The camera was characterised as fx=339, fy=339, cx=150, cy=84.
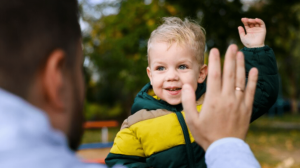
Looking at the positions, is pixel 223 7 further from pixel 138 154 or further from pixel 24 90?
pixel 24 90

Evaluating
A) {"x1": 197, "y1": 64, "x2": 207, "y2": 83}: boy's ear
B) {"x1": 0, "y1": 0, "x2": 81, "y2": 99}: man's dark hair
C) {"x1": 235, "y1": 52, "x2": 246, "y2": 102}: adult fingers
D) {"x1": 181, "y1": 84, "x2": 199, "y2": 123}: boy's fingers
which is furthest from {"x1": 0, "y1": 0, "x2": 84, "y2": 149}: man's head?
{"x1": 197, "y1": 64, "x2": 207, "y2": 83}: boy's ear

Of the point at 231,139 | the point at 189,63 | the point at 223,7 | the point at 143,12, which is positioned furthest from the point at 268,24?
the point at 231,139

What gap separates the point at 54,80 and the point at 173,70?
128 centimetres

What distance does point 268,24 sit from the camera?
14.2 m

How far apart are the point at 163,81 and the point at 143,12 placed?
12.4m

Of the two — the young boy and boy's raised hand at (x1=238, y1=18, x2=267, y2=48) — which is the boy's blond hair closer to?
the young boy

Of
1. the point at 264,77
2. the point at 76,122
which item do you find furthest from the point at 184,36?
the point at 76,122

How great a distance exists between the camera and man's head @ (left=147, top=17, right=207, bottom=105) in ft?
6.54

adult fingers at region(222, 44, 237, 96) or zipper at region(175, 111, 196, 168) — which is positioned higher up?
adult fingers at region(222, 44, 237, 96)

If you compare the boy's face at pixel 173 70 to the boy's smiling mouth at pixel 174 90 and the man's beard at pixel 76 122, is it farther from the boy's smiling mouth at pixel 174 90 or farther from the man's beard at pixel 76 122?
the man's beard at pixel 76 122

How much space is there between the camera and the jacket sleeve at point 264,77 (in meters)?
1.77

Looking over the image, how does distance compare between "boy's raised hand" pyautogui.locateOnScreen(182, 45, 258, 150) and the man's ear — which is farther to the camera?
"boy's raised hand" pyautogui.locateOnScreen(182, 45, 258, 150)

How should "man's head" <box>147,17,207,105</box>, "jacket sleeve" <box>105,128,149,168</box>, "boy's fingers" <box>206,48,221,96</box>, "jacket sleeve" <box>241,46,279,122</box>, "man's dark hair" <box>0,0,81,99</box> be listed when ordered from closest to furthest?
"man's dark hair" <box>0,0,81,99</box> < "boy's fingers" <box>206,48,221,96</box> < "jacket sleeve" <box>241,46,279,122</box> < "jacket sleeve" <box>105,128,149,168</box> < "man's head" <box>147,17,207,105</box>

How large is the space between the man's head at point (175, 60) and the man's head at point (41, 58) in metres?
1.21
